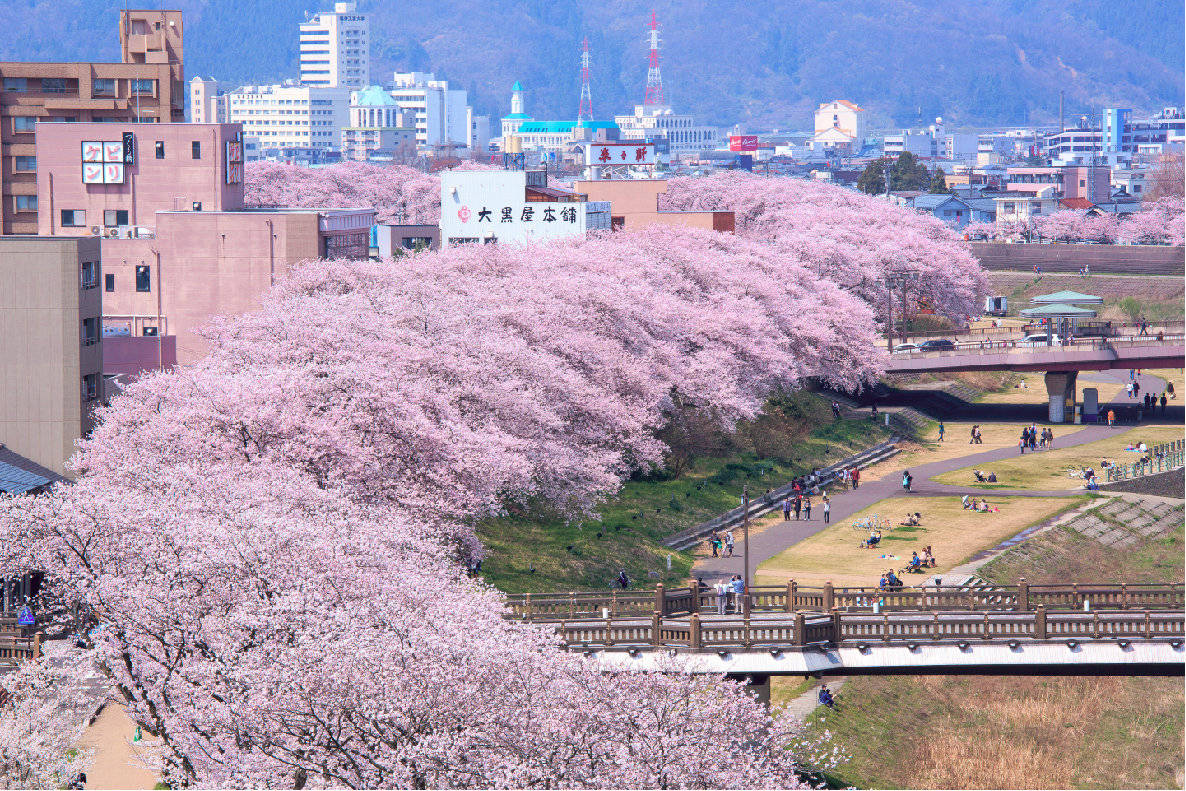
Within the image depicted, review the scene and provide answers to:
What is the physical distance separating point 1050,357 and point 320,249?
3206cm

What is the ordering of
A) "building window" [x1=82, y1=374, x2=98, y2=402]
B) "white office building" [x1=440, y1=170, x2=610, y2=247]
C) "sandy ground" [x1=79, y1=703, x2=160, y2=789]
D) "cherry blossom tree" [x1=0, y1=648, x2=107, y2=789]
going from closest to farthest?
"cherry blossom tree" [x1=0, y1=648, x2=107, y2=789] → "sandy ground" [x1=79, y1=703, x2=160, y2=789] → "building window" [x1=82, y1=374, x2=98, y2=402] → "white office building" [x1=440, y1=170, x2=610, y2=247]

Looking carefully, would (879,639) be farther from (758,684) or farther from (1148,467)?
(1148,467)

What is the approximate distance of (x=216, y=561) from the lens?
26.4 meters

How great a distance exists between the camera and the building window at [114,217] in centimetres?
7094

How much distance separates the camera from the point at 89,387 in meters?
42.3

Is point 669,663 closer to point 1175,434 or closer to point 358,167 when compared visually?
point 1175,434

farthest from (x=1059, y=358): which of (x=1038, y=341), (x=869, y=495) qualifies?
(x=869, y=495)

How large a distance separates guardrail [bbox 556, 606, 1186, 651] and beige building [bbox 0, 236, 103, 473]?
687 inches

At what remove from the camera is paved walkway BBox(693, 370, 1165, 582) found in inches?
1818

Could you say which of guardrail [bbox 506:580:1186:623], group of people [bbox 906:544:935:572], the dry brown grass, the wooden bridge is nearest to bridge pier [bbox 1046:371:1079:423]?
group of people [bbox 906:544:935:572]

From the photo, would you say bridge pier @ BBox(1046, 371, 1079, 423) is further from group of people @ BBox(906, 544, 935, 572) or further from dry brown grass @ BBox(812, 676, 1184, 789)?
dry brown grass @ BBox(812, 676, 1184, 789)

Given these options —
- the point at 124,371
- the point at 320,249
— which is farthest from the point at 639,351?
the point at 124,371

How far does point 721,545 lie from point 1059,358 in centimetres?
2957

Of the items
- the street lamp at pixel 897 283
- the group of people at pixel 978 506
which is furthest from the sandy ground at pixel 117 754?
the street lamp at pixel 897 283
